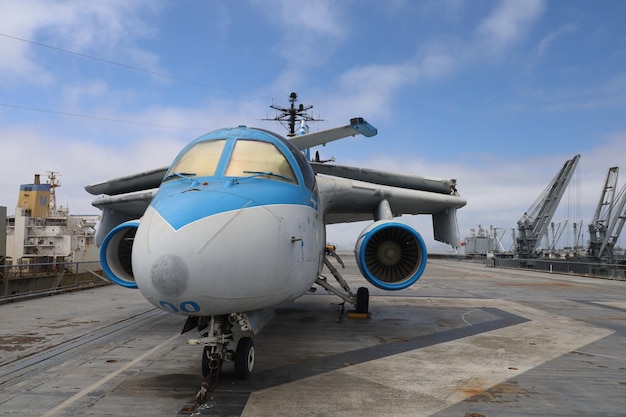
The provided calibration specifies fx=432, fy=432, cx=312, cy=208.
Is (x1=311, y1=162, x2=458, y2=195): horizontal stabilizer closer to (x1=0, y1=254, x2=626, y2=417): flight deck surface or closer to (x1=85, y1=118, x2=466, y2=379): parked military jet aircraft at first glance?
(x1=85, y1=118, x2=466, y2=379): parked military jet aircraft

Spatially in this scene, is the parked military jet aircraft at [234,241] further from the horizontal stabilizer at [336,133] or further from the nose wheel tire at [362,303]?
the nose wheel tire at [362,303]

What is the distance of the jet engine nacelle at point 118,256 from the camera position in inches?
252

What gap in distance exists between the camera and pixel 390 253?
26.2 ft

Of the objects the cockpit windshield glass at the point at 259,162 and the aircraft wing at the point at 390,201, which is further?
the aircraft wing at the point at 390,201

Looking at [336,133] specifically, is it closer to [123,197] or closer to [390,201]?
[390,201]

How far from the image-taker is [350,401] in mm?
4582

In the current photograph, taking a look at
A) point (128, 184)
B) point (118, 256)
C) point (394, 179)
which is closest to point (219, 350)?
point (118, 256)

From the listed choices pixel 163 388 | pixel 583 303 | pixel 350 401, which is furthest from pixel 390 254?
pixel 583 303

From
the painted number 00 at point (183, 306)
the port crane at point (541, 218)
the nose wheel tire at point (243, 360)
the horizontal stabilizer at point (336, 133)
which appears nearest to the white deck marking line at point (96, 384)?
the painted number 00 at point (183, 306)

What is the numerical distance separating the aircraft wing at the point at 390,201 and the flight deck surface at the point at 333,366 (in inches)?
91.7

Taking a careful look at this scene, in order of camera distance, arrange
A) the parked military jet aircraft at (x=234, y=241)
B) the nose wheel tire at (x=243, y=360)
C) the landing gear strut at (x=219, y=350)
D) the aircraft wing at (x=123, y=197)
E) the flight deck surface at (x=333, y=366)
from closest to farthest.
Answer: the parked military jet aircraft at (x=234, y=241) < the flight deck surface at (x=333, y=366) < the landing gear strut at (x=219, y=350) < the nose wheel tire at (x=243, y=360) < the aircraft wing at (x=123, y=197)

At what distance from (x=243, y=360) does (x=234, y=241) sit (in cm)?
185

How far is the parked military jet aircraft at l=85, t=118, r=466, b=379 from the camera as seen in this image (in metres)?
3.93

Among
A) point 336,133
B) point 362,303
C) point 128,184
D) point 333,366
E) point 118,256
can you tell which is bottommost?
point 333,366
